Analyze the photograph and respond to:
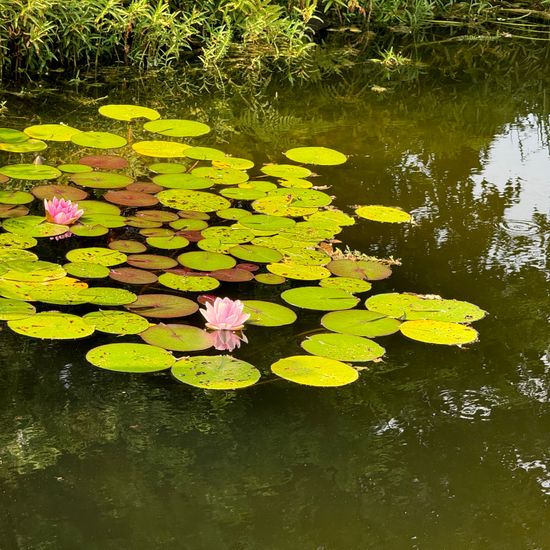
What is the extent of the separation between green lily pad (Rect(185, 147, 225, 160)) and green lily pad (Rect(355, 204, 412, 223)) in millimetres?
637

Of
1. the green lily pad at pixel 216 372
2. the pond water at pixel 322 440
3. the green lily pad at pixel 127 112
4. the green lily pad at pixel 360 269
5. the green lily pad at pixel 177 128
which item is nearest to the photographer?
the pond water at pixel 322 440

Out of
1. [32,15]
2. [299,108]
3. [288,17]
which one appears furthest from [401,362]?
[288,17]

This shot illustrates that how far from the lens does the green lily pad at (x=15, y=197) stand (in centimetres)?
318

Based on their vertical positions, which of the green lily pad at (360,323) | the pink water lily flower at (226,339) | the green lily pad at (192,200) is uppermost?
the green lily pad at (192,200)

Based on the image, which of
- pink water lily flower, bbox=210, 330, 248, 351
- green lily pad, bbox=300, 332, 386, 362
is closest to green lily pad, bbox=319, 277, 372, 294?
green lily pad, bbox=300, 332, 386, 362

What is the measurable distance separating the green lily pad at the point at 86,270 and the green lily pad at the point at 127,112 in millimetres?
1438

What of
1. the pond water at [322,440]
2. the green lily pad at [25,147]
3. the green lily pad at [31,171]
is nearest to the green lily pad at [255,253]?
the pond water at [322,440]

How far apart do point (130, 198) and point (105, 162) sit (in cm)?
37

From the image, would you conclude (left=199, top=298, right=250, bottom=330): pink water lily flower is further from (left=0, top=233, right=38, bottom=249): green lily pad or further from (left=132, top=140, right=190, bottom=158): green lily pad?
(left=132, top=140, right=190, bottom=158): green lily pad

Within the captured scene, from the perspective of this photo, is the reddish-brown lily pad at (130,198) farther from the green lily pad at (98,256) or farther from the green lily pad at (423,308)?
the green lily pad at (423,308)

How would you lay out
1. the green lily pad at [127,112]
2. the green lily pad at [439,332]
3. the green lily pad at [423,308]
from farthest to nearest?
1. the green lily pad at [127,112]
2. the green lily pad at [423,308]
3. the green lily pad at [439,332]

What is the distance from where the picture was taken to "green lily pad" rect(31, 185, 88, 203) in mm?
3232

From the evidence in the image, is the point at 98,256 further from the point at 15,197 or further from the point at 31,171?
the point at 31,171

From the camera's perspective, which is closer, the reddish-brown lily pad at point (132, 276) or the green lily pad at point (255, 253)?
the reddish-brown lily pad at point (132, 276)
